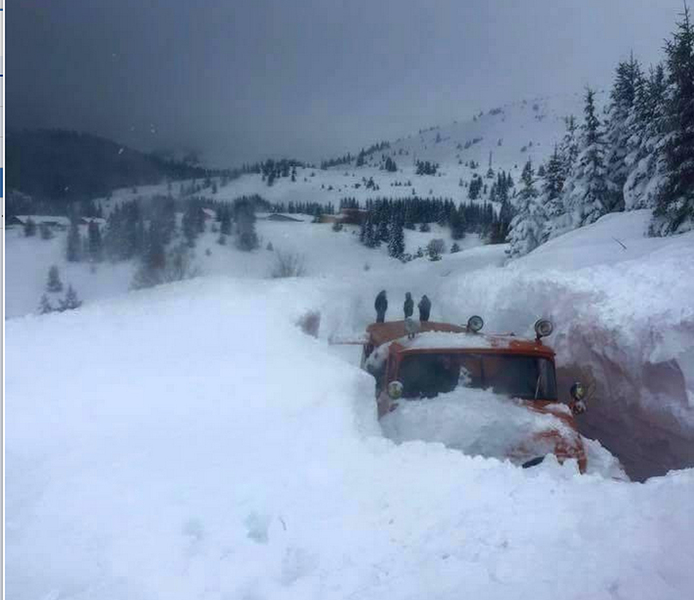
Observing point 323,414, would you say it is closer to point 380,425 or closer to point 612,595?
point 380,425

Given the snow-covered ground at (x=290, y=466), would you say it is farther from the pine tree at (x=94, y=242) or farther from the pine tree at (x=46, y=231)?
the pine tree at (x=94, y=242)

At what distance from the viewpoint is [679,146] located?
15992mm

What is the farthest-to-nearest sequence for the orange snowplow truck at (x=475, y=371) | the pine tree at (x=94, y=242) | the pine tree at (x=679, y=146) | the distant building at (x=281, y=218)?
the pine tree at (x=679, y=146)
the distant building at (x=281, y=218)
the pine tree at (x=94, y=242)
the orange snowplow truck at (x=475, y=371)

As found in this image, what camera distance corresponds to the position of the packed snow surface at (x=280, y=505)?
10.4 feet

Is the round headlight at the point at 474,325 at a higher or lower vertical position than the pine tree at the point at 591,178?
lower

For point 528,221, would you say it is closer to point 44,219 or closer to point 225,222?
point 225,222

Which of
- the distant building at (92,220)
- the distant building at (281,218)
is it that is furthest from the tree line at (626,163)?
the distant building at (92,220)

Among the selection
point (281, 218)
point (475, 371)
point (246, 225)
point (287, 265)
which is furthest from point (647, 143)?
point (475, 371)

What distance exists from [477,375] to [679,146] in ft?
43.2

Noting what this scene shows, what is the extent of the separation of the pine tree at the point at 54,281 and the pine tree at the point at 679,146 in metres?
14.7

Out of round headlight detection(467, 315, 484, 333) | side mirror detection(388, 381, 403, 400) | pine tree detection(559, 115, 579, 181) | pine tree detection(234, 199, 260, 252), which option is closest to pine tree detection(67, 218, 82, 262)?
pine tree detection(234, 199, 260, 252)

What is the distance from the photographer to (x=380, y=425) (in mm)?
6285

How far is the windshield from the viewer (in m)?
6.42

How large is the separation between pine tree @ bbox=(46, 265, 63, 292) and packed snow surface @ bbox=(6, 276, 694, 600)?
4.52 meters
